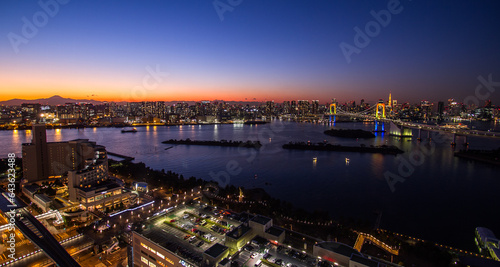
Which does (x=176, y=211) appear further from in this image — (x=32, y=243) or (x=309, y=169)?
(x=309, y=169)

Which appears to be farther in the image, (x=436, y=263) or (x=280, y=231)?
(x=436, y=263)

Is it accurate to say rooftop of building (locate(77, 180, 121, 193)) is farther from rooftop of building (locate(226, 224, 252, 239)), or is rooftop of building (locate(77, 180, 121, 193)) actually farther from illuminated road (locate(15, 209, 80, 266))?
rooftop of building (locate(226, 224, 252, 239))

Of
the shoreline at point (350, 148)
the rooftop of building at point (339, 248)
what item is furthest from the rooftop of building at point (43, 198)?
the shoreline at point (350, 148)

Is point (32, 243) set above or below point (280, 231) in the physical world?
below

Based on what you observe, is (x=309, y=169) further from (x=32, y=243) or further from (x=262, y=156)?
(x=32, y=243)

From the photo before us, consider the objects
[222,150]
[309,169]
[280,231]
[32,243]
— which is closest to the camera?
[280,231]

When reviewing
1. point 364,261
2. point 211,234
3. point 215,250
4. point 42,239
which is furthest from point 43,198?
point 364,261

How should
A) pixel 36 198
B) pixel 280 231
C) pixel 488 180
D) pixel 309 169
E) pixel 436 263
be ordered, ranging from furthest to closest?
pixel 309 169 → pixel 488 180 → pixel 36 198 → pixel 436 263 → pixel 280 231

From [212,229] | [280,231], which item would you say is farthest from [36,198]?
[280,231]

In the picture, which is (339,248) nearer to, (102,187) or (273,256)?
(273,256)
